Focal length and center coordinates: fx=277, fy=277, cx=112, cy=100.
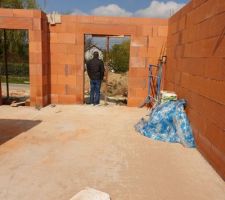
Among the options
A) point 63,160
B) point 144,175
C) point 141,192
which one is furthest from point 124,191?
point 63,160

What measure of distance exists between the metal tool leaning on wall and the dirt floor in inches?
83.8

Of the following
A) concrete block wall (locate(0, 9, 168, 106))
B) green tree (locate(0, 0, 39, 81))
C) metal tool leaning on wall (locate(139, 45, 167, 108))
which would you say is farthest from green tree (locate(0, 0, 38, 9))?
metal tool leaning on wall (locate(139, 45, 167, 108))

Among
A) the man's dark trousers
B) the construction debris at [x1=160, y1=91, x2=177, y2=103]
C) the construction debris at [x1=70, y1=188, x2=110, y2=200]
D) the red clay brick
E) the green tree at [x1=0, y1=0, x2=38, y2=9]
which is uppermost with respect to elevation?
the green tree at [x1=0, y1=0, x2=38, y2=9]

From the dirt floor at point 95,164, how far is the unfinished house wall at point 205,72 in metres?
0.38

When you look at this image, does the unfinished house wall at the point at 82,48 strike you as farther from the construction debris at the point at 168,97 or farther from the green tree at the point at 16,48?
the green tree at the point at 16,48

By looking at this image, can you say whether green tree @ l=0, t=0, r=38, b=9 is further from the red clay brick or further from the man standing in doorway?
the man standing in doorway

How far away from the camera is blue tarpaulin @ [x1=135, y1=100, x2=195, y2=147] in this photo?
510 cm

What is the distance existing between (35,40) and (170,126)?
14.7ft

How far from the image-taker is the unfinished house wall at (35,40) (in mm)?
7469

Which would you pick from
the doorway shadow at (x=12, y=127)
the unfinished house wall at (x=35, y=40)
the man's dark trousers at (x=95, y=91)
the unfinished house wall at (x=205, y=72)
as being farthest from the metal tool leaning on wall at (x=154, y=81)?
the doorway shadow at (x=12, y=127)

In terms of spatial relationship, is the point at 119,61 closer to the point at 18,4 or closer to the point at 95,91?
the point at 18,4

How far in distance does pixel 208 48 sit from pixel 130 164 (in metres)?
2.18

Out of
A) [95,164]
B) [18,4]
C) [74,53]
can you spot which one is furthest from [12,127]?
[18,4]

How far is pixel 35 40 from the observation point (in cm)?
757
